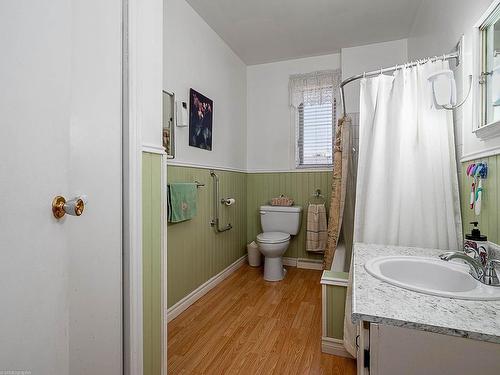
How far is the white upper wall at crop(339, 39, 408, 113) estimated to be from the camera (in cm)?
293

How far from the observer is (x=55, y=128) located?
2.29ft

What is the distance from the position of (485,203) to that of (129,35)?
5.44 feet

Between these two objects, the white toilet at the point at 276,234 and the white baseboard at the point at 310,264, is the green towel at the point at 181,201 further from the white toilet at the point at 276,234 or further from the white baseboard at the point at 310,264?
the white baseboard at the point at 310,264

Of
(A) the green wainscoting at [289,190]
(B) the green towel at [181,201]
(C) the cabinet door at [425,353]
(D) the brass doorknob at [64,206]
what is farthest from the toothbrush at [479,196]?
(A) the green wainscoting at [289,190]

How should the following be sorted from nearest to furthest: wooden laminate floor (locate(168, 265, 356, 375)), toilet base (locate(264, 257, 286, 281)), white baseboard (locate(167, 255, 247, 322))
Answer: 1. wooden laminate floor (locate(168, 265, 356, 375))
2. white baseboard (locate(167, 255, 247, 322))
3. toilet base (locate(264, 257, 286, 281))

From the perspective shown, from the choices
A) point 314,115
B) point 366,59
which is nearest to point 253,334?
point 314,115

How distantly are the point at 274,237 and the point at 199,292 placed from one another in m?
0.93

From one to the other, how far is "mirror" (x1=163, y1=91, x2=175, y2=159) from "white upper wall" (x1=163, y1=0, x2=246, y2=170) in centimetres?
7

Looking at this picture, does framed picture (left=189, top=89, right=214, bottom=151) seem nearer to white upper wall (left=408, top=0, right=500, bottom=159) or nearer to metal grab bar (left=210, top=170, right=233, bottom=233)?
metal grab bar (left=210, top=170, right=233, bottom=233)

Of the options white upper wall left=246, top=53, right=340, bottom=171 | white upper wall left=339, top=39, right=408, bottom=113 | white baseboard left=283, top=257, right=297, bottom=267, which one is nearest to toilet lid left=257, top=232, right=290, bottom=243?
white baseboard left=283, top=257, right=297, bottom=267

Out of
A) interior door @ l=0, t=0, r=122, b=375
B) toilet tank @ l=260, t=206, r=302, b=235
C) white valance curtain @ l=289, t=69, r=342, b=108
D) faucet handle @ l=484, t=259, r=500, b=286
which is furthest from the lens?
white valance curtain @ l=289, t=69, r=342, b=108

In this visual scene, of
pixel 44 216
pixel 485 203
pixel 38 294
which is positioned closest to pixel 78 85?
pixel 44 216

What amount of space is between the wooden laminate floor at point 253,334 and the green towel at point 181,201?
0.81m

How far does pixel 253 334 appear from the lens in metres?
1.88
